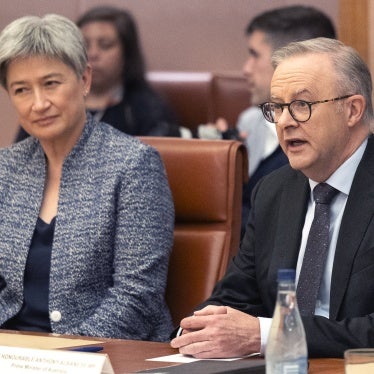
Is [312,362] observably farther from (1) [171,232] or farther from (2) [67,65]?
(2) [67,65]

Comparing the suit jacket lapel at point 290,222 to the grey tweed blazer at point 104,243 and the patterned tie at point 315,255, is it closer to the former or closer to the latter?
the patterned tie at point 315,255

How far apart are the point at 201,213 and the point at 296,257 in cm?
66

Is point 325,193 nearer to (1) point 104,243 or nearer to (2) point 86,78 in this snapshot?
(1) point 104,243

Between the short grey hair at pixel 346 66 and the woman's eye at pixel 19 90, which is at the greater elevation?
the short grey hair at pixel 346 66

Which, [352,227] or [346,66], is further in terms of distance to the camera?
[346,66]

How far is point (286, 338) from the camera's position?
1851 millimetres

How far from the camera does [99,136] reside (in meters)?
3.21

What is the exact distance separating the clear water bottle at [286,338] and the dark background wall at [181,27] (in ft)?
13.8

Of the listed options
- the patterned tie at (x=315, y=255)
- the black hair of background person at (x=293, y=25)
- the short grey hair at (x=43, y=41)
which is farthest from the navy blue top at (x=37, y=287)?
the black hair of background person at (x=293, y=25)

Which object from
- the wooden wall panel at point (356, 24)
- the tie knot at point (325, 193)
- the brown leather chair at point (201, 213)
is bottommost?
the brown leather chair at point (201, 213)

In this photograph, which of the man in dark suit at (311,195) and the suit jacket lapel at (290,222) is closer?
the man in dark suit at (311,195)

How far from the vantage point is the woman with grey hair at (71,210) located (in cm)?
298

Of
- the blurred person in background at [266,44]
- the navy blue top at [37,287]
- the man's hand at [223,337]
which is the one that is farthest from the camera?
the blurred person in background at [266,44]

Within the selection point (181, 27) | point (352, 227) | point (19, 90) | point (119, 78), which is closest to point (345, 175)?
point (352, 227)
